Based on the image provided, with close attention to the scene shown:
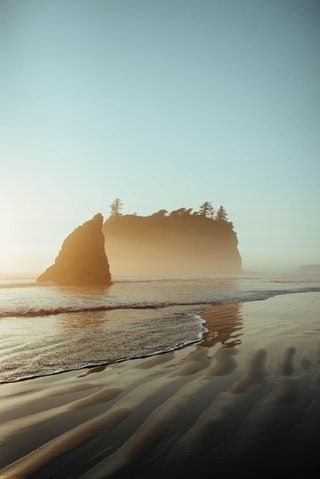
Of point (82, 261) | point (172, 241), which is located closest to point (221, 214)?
point (172, 241)

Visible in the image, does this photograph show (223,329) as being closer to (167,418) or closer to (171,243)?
(167,418)

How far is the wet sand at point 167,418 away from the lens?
3324mm

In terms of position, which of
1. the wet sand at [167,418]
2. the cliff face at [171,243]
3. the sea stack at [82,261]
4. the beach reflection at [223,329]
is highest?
the cliff face at [171,243]

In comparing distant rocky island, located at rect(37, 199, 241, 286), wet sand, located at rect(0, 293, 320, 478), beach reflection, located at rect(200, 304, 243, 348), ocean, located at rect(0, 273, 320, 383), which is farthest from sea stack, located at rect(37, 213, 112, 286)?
distant rocky island, located at rect(37, 199, 241, 286)

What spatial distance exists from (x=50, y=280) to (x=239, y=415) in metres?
48.2

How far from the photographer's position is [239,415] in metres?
4.54

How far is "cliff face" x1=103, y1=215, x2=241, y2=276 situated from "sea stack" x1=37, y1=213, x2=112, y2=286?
96.1m

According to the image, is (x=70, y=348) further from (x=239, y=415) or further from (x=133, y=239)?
(x=133, y=239)

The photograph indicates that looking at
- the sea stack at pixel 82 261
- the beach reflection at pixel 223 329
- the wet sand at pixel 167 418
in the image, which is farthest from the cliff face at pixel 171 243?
the wet sand at pixel 167 418

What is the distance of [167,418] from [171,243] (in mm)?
149614

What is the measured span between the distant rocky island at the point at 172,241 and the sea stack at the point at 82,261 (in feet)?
314

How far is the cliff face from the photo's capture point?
15038 centimetres

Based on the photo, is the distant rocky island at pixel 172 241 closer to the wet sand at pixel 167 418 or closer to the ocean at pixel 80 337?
the ocean at pixel 80 337

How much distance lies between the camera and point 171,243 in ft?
505
